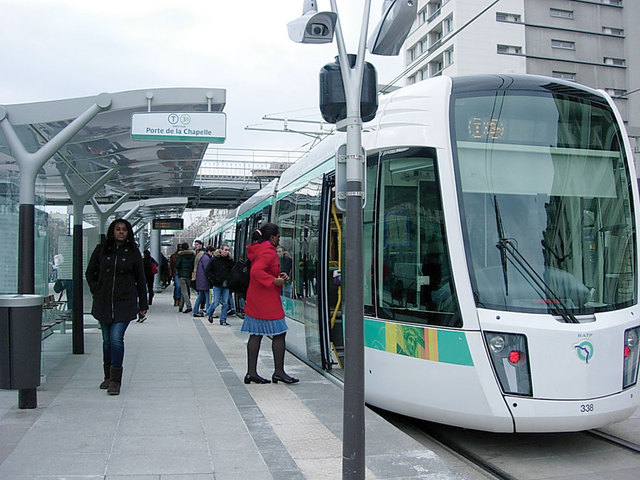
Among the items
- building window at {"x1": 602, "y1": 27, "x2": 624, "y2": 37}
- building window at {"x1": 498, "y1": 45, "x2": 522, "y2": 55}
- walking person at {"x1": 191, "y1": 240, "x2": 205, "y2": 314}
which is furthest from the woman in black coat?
building window at {"x1": 602, "y1": 27, "x2": 624, "y2": 37}

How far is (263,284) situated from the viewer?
24.1 feet

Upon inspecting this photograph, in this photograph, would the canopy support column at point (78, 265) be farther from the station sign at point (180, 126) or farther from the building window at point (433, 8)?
the building window at point (433, 8)

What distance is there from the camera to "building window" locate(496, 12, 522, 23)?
5100 cm

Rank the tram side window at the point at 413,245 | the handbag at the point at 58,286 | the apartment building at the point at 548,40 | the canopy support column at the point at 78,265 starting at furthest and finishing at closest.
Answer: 1. the apartment building at the point at 548,40
2. the handbag at the point at 58,286
3. the canopy support column at the point at 78,265
4. the tram side window at the point at 413,245

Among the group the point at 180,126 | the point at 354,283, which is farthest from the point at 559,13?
the point at 354,283

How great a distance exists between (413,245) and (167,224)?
69.7 feet

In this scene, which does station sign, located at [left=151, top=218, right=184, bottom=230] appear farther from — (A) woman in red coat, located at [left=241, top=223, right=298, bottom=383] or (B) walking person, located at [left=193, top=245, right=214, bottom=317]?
(A) woman in red coat, located at [left=241, top=223, right=298, bottom=383]

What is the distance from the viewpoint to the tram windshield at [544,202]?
5641 millimetres

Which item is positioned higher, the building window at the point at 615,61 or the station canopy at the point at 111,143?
the building window at the point at 615,61

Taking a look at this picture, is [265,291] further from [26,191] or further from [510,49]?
[510,49]

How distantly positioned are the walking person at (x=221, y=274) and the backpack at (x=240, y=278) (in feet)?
20.1

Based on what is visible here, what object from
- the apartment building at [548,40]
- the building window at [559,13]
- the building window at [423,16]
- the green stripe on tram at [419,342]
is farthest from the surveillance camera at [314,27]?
the building window at [559,13]

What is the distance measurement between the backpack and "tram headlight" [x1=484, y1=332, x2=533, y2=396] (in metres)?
3.23

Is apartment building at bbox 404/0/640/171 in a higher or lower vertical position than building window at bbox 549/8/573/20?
lower
